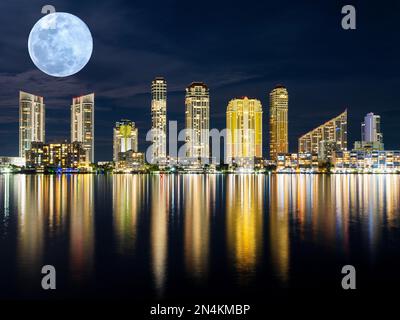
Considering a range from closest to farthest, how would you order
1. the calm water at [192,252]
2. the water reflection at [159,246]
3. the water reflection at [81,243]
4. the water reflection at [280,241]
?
the calm water at [192,252]
the water reflection at [159,246]
the water reflection at [81,243]
the water reflection at [280,241]

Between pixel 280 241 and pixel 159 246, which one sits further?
pixel 280 241

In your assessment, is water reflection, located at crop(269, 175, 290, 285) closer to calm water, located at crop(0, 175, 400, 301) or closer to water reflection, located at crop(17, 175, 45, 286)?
calm water, located at crop(0, 175, 400, 301)

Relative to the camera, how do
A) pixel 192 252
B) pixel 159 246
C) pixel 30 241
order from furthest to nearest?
1. pixel 30 241
2. pixel 159 246
3. pixel 192 252

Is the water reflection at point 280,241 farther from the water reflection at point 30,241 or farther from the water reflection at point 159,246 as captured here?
the water reflection at point 30,241

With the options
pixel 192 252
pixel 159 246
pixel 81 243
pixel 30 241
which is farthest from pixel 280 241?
pixel 30 241

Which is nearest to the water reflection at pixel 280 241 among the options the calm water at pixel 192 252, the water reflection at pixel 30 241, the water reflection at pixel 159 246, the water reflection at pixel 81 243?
the calm water at pixel 192 252

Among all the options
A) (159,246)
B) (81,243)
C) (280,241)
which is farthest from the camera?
(280,241)

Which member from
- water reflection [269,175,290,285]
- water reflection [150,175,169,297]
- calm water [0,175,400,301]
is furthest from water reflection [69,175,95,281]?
water reflection [269,175,290,285]

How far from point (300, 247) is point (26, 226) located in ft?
61.1

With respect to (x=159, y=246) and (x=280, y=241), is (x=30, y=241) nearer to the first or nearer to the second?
(x=159, y=246)
